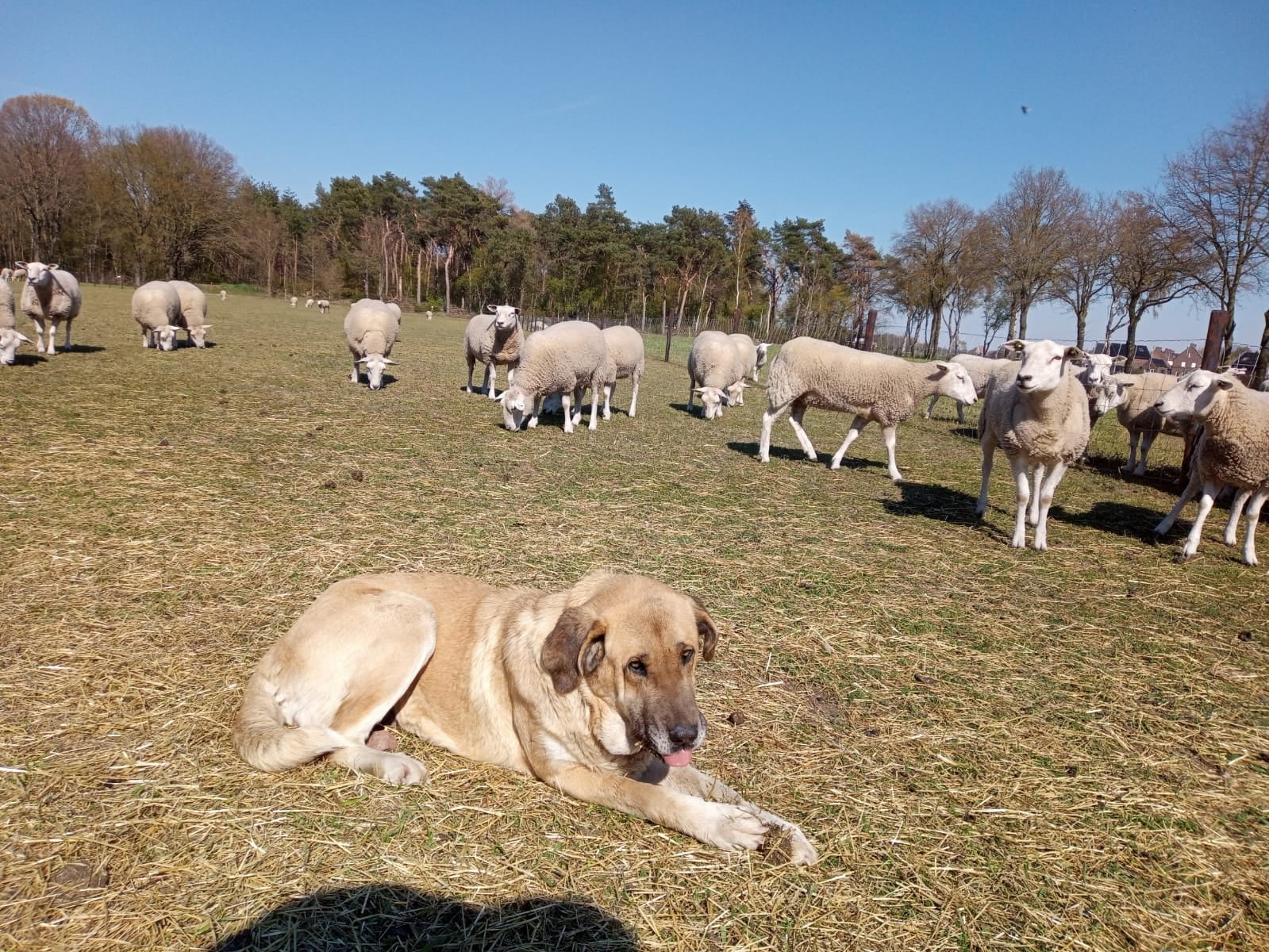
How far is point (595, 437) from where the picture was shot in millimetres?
14008

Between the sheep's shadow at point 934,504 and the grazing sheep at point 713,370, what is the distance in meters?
7.70

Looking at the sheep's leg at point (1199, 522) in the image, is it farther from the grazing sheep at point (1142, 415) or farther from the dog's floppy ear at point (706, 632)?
the dog's floppy ear at point (706, 632)

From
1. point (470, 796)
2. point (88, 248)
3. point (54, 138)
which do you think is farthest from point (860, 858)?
point (88, 248)

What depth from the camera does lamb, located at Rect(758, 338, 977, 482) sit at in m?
12.1

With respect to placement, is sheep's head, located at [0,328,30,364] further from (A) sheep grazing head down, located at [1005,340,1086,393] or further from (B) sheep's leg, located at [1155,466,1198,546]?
(B) sheep's leg, located at [1155,466,1198,546]

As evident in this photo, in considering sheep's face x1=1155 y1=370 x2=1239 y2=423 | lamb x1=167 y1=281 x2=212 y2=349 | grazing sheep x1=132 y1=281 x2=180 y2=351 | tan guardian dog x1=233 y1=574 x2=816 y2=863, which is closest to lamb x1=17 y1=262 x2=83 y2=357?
grazing sheep x1=132 y1=281 x2=180 y2=351

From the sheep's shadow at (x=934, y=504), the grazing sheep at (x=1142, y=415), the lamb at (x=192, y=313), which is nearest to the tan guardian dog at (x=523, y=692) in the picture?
the sheep's shadow at (x=934, y=504)

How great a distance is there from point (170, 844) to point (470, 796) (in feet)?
4.03

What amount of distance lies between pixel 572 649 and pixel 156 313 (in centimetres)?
2284

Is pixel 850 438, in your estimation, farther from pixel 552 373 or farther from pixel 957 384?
pixel 552 373

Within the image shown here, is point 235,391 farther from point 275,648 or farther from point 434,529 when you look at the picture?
point 275,648

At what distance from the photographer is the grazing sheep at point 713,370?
18656mm

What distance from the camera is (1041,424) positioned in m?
7.98

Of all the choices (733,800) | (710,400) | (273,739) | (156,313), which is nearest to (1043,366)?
(733,800)
